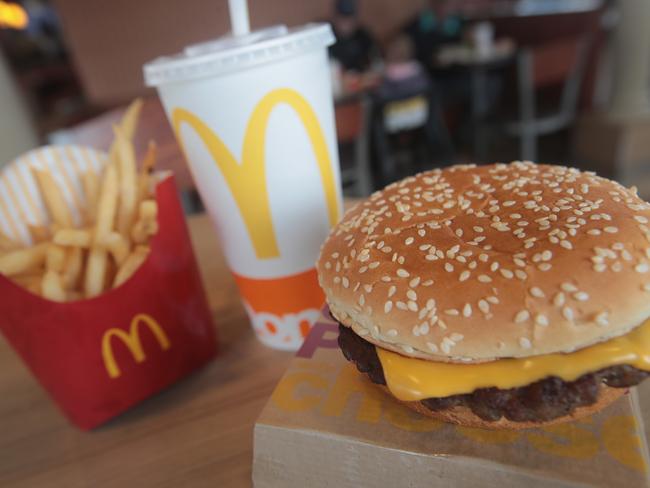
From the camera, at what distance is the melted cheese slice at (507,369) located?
0.81m

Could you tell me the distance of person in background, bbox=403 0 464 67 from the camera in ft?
24.6

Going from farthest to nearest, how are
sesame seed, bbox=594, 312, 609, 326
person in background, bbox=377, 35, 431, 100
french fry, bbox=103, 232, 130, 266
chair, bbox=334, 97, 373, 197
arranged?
person in background, bbox=377, 35, 431, 100 → chair, bbox=334, 97, 373, 197 → french fry, bbox=103, 232, 130, 266 → sesame seed, bbox=594, 312, 609, 326

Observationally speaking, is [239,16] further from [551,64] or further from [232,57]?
[551,64]

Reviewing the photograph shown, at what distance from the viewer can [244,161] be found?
1.21 m

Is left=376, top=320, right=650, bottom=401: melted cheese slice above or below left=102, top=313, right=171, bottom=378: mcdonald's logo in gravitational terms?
above

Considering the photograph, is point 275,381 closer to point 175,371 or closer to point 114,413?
point 175,371

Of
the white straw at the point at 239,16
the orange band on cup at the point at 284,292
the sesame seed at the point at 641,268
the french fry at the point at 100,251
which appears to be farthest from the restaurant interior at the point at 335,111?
the sesame seed at the point at 641,268

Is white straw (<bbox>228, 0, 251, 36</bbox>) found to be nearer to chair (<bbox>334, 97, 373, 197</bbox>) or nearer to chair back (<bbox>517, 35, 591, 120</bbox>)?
chair (<bbox>334, 97, 373, 197</bbox>)

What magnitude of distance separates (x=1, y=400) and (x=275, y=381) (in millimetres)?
866

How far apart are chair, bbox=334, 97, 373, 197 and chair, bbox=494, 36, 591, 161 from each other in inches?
89.5

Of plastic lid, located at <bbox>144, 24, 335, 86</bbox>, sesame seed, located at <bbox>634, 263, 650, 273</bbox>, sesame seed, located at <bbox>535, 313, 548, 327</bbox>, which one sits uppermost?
plastic lid, located at <bbox>144, 24, 335, 86</bbox>

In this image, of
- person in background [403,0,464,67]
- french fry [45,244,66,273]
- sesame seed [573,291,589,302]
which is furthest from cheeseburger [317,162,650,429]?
person in background [403,0,464,67]

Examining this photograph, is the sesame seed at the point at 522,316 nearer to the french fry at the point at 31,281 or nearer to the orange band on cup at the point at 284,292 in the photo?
the orange band on cup at the point at 284,292

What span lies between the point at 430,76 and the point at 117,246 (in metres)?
6.91
